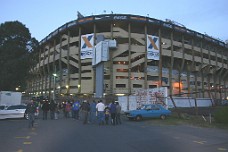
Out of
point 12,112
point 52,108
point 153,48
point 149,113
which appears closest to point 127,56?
point 153,48

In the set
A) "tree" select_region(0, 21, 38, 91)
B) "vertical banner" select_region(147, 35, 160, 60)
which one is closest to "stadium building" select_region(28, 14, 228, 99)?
"vertical banner" select_region(147, 35, 160, 60)

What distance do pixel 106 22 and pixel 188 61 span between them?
2701 cm

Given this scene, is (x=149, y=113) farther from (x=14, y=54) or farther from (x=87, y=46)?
(x=87, y=46)

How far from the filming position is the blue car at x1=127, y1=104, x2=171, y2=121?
63.9ft

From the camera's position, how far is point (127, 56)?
59812 mm

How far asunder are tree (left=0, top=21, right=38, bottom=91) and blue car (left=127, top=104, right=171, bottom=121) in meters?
22.2

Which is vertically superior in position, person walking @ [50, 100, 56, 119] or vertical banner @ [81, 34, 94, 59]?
vertical banner @ [81, 34, 94, 59]

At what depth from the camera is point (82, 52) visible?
5975 centimetres

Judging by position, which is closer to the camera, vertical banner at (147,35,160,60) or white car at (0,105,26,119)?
white car at (0,105,26,119)

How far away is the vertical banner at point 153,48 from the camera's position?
2311 inches

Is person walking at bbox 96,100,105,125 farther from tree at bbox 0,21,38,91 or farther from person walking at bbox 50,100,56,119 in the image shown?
tree at bbox 0,21,38,91

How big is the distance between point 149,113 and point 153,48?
41.5 meters

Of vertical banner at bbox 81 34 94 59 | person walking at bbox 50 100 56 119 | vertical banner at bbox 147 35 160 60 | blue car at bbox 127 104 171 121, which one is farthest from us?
vertical banner at bbox 81 34 94 59

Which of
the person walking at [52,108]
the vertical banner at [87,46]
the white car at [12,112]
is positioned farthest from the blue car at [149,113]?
the vertical banner at [87,46]
